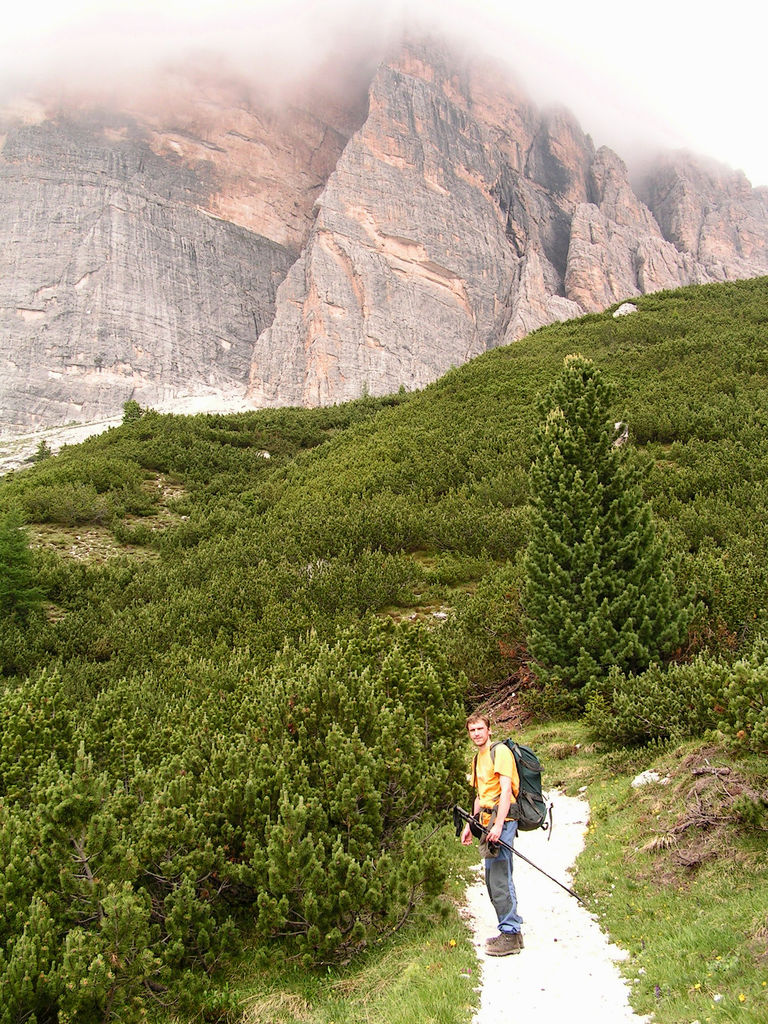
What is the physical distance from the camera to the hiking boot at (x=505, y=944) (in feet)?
13.6

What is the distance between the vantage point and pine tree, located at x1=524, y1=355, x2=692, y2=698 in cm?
868

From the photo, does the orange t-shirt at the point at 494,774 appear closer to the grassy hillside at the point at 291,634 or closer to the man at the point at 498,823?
the man at the point at 498,823

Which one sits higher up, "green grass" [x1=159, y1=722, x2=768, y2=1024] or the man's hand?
the man's hand

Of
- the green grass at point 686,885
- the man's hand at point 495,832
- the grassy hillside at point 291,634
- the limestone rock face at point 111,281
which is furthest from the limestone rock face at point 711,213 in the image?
the man's hand at point 495,832

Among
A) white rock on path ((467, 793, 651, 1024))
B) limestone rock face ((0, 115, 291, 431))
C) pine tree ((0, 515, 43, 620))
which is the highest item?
limestone rock face ((0, 115, 291, 431))

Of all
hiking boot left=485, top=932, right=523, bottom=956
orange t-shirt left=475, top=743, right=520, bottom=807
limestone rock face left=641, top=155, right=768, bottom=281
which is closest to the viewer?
hiking boot left=485, top=932, right=523, bottom=956

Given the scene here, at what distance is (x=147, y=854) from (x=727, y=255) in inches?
4706

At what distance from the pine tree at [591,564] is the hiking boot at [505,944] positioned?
15.2 ft

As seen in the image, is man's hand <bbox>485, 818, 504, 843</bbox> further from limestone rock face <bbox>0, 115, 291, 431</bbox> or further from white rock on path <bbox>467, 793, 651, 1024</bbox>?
limestone rock face <bbox>0, 115, 291, 431</bbox>

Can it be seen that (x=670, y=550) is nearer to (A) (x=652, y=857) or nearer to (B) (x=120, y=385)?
(A) (x=652, y=857)

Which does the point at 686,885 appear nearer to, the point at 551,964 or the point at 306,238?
the point at 551,964

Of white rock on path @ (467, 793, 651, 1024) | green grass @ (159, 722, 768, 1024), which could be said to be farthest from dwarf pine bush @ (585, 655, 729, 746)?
white rock on path @ (467, 793, 651, 1024)

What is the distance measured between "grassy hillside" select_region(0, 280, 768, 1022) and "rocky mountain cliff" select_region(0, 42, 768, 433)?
5410 centimetres

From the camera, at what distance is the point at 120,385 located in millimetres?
74562
